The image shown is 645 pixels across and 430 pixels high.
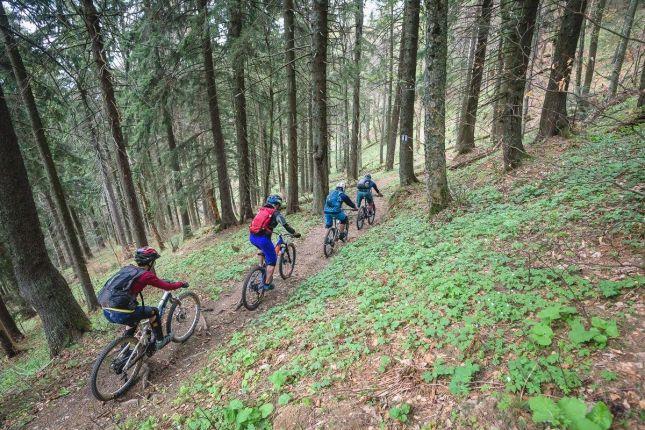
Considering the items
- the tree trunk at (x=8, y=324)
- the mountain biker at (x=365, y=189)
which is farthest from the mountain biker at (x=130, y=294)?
the tree trunk at (x=8, y=324)

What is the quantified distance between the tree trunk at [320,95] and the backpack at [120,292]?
333 inches

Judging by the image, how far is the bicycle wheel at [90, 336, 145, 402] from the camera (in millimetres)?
4848

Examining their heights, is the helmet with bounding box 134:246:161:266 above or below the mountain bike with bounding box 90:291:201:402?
above

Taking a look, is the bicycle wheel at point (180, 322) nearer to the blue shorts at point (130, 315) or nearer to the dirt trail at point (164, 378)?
the dirt trail at point (164, 378)

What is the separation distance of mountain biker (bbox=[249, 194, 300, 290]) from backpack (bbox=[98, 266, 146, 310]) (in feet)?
8.22

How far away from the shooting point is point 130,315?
16.7 ft

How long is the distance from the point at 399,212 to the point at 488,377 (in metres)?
7.81

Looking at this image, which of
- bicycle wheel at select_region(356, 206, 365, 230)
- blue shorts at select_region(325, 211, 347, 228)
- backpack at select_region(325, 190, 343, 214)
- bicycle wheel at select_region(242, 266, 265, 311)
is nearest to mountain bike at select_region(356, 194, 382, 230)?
bicycle wheel at select_region(356, 206, 365, 230)

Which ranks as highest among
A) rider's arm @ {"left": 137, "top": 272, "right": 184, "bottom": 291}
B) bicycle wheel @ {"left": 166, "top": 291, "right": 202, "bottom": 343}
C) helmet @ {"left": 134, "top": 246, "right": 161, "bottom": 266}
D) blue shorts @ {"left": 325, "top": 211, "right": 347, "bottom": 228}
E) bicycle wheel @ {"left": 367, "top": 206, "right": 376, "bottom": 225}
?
helmet @ {"left": 134, "top": 246, "right": 161, "bottom": 266}

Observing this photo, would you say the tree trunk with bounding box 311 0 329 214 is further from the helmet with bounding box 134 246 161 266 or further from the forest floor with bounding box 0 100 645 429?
the helmet with bounding box 134 246 161 266

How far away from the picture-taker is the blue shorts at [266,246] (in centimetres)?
711

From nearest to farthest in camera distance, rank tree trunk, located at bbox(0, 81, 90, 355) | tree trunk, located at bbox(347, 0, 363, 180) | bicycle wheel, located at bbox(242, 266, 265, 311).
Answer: tree trunk, located at bbox(0, 81, 90, 355) < bicycle wheel, located at bbox(242, 266, 265, 311) < tree trunk, located at bbox(347, 0, 363, 180)

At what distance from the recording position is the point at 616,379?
8.61 feet

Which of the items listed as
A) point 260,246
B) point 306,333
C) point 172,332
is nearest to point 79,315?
point 172,332
